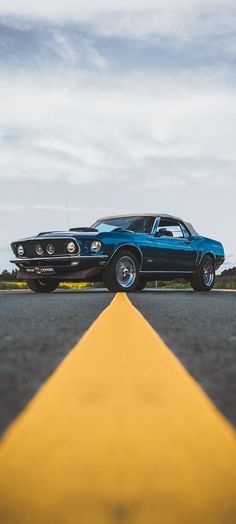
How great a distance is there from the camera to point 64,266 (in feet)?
40.5

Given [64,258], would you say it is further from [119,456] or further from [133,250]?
[119,456]

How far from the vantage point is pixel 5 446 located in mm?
1579

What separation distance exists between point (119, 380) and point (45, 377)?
0.91 ft

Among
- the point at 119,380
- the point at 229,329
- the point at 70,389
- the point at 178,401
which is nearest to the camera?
the point at 178,401

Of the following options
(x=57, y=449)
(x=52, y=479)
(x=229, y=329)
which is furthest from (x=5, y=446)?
(x=229, y=329)

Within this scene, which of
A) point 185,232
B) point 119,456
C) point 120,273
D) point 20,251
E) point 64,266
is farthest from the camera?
point 185,232

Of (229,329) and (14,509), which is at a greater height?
(14,509)

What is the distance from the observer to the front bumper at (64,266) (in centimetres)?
1213

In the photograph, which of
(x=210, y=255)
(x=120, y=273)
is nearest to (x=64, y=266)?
(x=120, y=273)

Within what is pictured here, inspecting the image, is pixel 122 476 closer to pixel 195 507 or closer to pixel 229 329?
pixel 195 507

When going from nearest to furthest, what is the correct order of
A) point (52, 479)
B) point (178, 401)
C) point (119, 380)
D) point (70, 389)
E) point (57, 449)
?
point (52, 479)
point (57, 449)
point (178, 401)
point (70, 389)
point (119, 380)

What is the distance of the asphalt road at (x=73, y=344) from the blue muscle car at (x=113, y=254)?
576 centimetres

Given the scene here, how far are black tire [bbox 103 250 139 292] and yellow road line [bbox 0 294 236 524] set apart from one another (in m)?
9.72

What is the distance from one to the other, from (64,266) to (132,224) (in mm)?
2087
